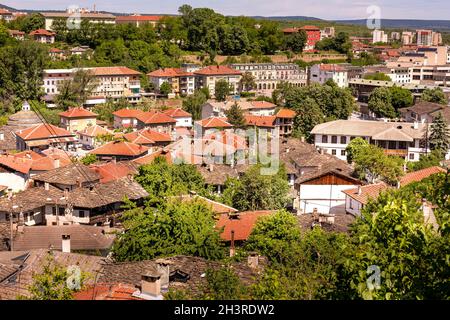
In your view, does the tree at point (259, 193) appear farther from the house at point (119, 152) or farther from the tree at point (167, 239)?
the house at point (119, 152)

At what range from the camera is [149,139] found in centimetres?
1819

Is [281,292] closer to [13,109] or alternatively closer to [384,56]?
[13,109]

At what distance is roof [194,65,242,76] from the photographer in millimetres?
31828

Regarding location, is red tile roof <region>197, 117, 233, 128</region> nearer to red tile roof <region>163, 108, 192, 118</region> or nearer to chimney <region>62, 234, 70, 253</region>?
red tile roof <region>163, 108, 192, 118</region>

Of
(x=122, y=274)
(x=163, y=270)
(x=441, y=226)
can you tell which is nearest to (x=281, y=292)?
(x=441, y=226)

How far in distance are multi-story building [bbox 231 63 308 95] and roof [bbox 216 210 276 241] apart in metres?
23.9

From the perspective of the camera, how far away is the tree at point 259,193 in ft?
37.8

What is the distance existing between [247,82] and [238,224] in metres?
23.7

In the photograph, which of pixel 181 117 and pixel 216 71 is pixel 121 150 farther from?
pixel 216 71

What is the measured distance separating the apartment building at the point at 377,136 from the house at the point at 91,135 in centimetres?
652

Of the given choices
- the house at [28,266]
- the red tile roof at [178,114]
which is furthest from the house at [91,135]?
the house at [28,266]

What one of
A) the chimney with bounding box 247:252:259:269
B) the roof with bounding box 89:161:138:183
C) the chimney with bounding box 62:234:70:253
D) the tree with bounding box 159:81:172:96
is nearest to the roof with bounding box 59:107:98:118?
the tree with bounding box 159:81:172:96

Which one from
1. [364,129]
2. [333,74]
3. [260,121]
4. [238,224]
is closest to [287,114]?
[260,121]

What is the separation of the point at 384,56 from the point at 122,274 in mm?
41482
